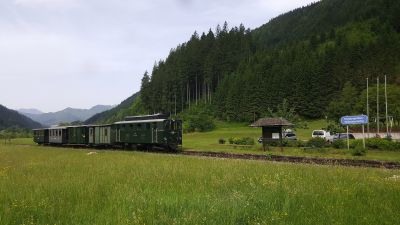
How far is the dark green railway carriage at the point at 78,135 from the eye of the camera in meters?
53.2

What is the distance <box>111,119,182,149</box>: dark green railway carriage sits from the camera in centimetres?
3816

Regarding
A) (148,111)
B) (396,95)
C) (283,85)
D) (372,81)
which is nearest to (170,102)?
(148,111)

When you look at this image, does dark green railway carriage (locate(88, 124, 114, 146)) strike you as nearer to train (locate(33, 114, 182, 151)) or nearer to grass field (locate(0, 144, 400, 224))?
train (locate(33, 114, 182, 151))

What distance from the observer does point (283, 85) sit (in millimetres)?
105125

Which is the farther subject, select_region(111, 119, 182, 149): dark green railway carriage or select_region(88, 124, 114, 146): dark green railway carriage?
select_region(88, 124, 114, 146): dark green railway carriage

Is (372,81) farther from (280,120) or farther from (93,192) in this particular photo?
(93,192)

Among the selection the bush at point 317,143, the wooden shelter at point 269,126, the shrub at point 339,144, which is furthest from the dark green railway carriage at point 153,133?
the shrub at point 339,144

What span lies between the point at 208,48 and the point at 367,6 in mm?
87036

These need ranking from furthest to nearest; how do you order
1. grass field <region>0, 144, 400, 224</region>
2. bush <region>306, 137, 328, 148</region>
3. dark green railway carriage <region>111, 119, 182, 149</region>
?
dark green railway carriage <region>111, 119, 182, 149</region>, bush <region>306, 137, 328, 148</region>, grass field <region>0, 144, 400, 224</region>

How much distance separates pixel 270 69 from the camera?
11800 centimetres

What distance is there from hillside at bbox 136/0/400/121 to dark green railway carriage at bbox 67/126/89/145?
48.7 m

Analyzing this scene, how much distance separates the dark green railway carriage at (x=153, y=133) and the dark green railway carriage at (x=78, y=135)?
35.6ft

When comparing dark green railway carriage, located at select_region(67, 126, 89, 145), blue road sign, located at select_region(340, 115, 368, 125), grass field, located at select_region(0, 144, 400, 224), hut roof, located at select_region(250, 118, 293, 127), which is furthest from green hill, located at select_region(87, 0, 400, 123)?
grass field, located at select_region(0, 144, 400, 224)

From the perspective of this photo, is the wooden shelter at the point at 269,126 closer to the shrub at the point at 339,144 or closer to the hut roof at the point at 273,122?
the hut roof at the point at 273,122
